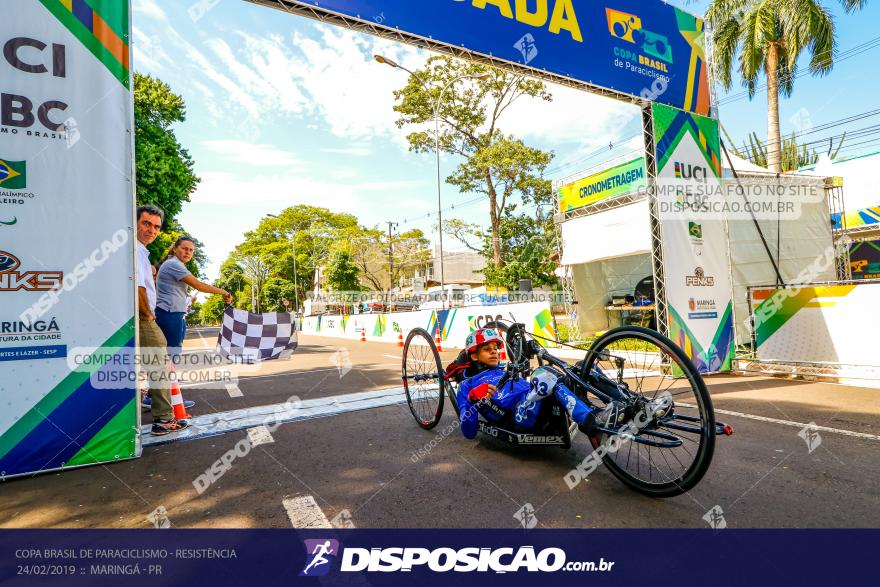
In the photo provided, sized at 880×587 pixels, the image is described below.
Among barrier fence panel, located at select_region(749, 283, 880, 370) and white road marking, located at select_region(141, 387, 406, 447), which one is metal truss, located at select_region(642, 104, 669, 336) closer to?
barrier fence panel, located at select_region(749, 283, 880, 370)

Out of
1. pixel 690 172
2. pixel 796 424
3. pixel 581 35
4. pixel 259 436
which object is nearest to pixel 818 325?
pixel 690 172

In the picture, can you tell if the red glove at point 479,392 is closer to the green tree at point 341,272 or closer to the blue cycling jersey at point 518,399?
the blue cycling jersey at point 518,399

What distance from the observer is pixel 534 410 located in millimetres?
3047

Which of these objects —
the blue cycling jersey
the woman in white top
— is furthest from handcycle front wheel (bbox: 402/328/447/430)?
the woman in white top

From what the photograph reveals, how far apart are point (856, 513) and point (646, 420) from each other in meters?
1.16

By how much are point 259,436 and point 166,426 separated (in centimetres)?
98

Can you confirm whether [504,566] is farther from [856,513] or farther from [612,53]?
[612,53]

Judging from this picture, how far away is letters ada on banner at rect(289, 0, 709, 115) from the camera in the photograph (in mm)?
5570

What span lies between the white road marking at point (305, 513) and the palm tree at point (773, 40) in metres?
19.8

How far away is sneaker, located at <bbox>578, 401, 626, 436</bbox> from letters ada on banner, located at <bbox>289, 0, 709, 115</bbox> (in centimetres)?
506

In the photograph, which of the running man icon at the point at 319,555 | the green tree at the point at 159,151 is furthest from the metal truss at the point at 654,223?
the green tree at the point at 159,151

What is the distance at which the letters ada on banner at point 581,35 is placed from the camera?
18.3 feet

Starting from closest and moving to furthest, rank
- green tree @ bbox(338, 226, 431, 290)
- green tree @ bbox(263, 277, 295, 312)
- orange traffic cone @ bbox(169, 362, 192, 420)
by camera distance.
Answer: orange traffic cone @ bbox(169, 362, 192, 420)
green tree @ bbox(338, 226, 431, 290)
green tree @ bbox(263, 277, 295, 312)

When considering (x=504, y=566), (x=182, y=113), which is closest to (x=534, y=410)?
(x=504, y=566)
